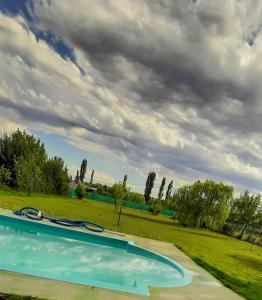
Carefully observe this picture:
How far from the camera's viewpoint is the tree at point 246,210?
38.8 meters

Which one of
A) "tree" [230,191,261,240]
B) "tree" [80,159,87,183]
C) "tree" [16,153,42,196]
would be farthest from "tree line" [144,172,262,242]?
"tree" [80,159,87,183]

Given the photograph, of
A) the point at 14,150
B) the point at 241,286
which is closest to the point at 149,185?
the point at 14,150

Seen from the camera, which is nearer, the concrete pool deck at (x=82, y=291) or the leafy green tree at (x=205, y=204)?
the concrete pool deck at (x=82, y=291)

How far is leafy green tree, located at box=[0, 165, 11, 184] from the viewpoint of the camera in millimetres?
39122

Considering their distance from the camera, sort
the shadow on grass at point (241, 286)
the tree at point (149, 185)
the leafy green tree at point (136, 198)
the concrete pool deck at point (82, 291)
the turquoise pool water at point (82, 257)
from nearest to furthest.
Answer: the concrete pool deck at point (82, 291)
the shadow on grass at point (241, 286)
the turquoise pool water at point (82, 257)
the leafy green tree at point (136, 198)
the tree at point (149, 185)

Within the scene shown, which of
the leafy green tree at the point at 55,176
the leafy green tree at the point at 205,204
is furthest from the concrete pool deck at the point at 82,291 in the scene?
the leafy green tree at the point at 55,176

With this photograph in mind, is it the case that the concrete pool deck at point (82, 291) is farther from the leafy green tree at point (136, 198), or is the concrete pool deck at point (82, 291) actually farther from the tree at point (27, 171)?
the leafy green tree at point (136, 198)

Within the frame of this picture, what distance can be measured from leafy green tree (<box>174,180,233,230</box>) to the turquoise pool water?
22336 millimetres

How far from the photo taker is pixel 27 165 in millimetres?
39438

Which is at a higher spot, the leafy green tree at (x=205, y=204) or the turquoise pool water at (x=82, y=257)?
the leafy green tree at (x=205, y=204)

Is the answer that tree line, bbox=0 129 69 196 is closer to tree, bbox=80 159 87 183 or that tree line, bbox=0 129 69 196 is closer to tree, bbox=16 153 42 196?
tree, bbox=16 153 42 196

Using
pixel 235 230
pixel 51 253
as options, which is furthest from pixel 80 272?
pixel 235 230

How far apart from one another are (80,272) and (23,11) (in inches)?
486

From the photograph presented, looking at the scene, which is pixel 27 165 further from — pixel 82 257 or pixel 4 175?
pixel 82 257
